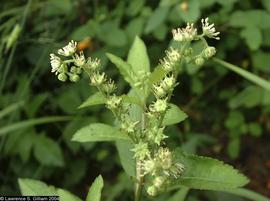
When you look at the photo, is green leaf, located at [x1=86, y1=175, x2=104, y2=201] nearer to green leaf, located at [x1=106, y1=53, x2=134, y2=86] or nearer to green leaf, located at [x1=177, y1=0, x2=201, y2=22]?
green leaf, located at [x1=106, y1=53, x2=134, y2=86]

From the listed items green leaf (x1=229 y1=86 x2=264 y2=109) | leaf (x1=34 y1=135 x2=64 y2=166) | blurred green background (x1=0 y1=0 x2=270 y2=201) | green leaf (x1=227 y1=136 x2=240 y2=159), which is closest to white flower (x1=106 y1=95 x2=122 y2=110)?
blurred green background (x1=0 y1=0 x2=270 y2=201)

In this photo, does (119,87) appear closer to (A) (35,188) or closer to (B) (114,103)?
(A) (35,188)

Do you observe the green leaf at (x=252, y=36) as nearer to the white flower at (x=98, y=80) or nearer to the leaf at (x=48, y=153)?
the leaf at (x=48, y=153)

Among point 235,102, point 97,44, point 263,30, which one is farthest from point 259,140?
point 97,44

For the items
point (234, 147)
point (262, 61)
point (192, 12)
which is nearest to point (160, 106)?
point (192, 12)

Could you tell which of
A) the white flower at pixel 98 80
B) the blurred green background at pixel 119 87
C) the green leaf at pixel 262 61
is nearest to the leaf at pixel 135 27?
the blurred green background at pixel 119 87

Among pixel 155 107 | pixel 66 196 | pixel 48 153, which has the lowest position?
pixel 48 153
